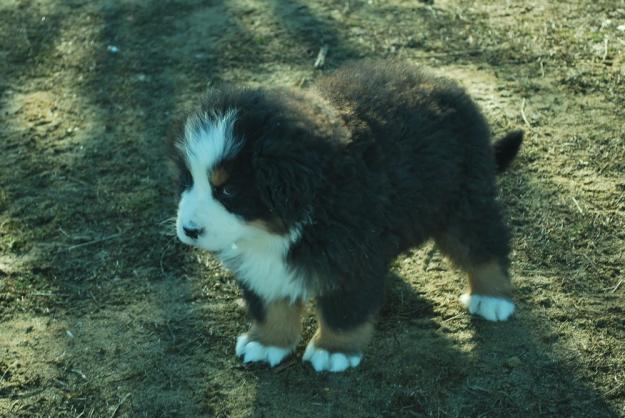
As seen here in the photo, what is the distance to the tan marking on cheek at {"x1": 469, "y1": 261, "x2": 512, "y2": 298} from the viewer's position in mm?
4422

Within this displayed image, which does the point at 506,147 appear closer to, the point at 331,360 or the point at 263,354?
the point at 331,360

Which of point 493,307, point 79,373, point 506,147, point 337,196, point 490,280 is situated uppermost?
point 337,196

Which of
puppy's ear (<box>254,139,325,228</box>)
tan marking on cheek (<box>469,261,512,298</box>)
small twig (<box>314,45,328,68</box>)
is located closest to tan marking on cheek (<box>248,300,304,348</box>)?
puppy's ear (<box>254,139,325,228</box>)

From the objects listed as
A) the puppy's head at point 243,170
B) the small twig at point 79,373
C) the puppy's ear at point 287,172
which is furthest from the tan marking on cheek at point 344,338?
the small twig at point 79,373

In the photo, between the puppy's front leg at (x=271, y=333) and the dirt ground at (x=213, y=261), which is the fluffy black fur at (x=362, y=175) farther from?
the dirt ground at (x=213, y=261)

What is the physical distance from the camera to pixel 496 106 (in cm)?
604

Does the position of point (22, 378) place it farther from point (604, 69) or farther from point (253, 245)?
point (604, 69)

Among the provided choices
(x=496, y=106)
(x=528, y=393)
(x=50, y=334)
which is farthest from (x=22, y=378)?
(x=496, y=106)

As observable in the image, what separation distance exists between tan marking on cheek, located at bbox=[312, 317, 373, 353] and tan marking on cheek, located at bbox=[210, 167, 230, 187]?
0.97 metres

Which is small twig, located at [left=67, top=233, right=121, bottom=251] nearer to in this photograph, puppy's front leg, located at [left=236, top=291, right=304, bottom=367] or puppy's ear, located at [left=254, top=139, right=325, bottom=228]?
puppy's front leg, located at [left=236, top=291, right=304, bottom=367]

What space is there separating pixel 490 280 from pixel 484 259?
0.14 meters

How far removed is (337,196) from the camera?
A: 11.8 feet

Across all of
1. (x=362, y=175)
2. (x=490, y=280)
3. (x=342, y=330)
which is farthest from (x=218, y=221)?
(x=490, y=280)

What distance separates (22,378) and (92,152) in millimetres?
2015
